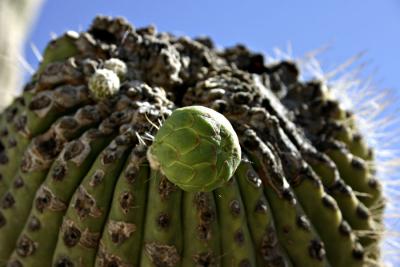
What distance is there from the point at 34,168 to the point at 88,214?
320 millimetres

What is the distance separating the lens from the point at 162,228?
78.9 inches

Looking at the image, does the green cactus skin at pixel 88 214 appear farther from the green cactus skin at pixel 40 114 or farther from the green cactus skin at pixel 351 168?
the green cactus skin at pixel 351 168

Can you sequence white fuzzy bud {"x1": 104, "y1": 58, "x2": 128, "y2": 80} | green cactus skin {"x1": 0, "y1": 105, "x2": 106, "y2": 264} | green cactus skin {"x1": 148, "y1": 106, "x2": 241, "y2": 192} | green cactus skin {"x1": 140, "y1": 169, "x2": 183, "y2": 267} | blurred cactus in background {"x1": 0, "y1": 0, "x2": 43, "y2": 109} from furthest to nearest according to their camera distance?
blurred cactus in background {"x1": 0, "y1": 0, "x2": 43, "y2": 109}, white fuzzy bud {"x1": 104, "y1": 58, "x2": 128, "y2": 80}, green cactus skin {"x1": 0, "y1": 105, "x2": 106, "y2": 264}, green cactus skin {"x1": 140, "y1": 169, "x2": 183, "y2": 267}, green cactus skin {"x1": 148, "y1": 106, "x2": 241, "y2": 192}

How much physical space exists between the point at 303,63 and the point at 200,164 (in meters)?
1.56

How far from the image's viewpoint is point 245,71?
2770 mm

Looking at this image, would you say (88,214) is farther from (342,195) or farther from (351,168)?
(351,168)

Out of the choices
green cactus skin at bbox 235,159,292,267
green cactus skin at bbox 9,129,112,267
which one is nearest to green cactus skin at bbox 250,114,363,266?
green cactus skin at bbox 235,159,292,267

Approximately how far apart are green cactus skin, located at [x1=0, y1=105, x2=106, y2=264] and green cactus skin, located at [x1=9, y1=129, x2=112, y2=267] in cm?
9

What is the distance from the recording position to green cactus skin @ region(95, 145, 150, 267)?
79.9 inches

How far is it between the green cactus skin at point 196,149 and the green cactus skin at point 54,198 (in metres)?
0.52

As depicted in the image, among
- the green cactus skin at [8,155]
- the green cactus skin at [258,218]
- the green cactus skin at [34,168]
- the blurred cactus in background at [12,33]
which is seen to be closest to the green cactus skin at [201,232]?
the green cactus skin at [258,218]

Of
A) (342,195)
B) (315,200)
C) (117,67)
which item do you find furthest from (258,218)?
(117,67)

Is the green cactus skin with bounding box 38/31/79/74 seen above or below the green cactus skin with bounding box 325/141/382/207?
above

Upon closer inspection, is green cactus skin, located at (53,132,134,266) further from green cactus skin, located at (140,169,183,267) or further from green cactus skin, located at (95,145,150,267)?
green cactus skin, located at (140,169,183,267)
